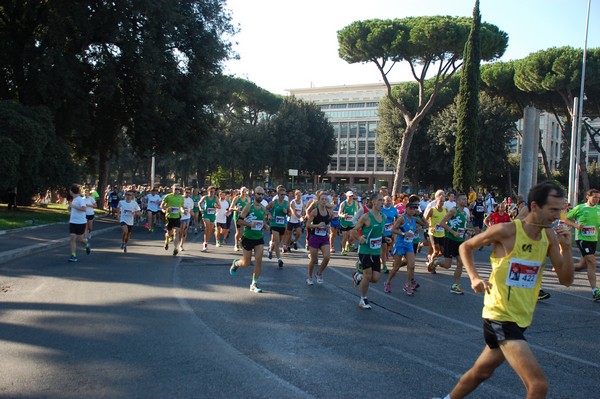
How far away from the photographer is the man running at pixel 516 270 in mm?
3588

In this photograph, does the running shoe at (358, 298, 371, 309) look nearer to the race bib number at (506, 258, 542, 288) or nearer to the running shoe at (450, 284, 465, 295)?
the running shoe at (450, 284, 465, 295)

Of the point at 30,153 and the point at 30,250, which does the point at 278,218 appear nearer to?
the point at 30,250

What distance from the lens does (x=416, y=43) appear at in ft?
110

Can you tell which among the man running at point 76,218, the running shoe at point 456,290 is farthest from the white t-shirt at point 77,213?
the running shoe at point 456,290

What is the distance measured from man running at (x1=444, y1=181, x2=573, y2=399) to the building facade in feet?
292

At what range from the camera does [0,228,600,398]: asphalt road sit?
4582mm

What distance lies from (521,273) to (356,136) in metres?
94.4

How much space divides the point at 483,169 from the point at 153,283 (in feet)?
→ 133

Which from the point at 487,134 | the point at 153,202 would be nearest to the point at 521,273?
the point at 153,202

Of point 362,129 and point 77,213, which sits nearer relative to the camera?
point 77,213

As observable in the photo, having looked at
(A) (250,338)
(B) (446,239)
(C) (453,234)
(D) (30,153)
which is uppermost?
(D) (30,153)

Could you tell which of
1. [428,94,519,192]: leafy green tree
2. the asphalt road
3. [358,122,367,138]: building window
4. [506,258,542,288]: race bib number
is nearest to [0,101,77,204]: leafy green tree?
the asphalt road

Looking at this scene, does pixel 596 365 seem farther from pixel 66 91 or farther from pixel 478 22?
pixel 478 22

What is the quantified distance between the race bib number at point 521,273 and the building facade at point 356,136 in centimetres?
8912
